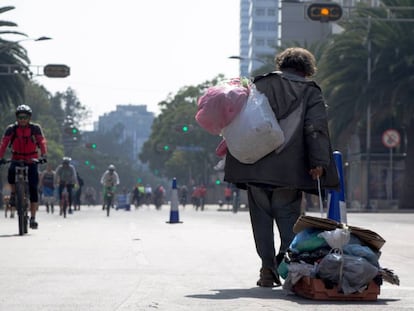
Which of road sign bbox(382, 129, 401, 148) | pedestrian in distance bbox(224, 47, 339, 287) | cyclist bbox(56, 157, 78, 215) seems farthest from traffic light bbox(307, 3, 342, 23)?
pedestrian in distance bbox(224, 47, 339, 287)

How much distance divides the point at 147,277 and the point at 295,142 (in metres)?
1.65

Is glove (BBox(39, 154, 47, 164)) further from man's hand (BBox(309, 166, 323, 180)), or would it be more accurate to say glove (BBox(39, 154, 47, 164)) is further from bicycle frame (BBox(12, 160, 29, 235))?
man's hand (BBox(309, 166, 323, 180))

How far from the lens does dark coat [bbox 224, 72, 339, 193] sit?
9.48 m

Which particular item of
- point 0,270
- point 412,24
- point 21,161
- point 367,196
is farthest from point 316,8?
point 367,196

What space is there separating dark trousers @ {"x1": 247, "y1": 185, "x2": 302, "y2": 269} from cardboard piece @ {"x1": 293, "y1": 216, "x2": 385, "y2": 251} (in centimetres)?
81

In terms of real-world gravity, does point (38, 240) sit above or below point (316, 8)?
below

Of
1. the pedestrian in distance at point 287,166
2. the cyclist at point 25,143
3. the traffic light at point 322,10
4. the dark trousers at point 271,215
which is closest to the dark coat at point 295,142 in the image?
the pedestrian in distance at point 287,166

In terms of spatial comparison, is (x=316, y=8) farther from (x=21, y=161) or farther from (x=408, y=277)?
(x=408, y=277)

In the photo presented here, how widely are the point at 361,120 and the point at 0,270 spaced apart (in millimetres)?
47474

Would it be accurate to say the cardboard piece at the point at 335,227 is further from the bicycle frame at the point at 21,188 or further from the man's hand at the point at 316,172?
the bicycle frame at the point at 21,188

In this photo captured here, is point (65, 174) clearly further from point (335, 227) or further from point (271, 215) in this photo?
point (335, 227)

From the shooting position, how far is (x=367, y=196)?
211ft

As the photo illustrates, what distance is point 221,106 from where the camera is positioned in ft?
31.4

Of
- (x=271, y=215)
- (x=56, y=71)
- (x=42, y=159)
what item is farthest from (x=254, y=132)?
(x=56, y=71)
